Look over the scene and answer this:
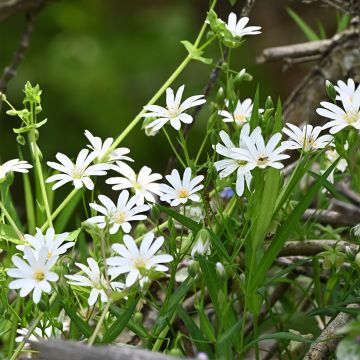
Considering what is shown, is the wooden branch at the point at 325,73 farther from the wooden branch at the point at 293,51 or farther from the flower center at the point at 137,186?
the flower center at the point at 137,186

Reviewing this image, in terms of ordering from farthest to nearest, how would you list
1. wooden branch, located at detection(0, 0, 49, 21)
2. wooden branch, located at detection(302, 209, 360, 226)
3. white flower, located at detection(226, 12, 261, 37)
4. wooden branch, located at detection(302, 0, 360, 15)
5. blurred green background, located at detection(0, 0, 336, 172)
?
blurred green background, located at detection(0, 0, 336, 172)
wooden branch, located at detection(0, 0, 49, 21)
wooden branch, located at detection(302, 0, 360, 15)
wooden branch, located at detection(302, 209, 360, 226)
white flower, located at detection(226, 12, 261, 37)

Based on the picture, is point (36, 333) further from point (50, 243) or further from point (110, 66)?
point (110, 66)

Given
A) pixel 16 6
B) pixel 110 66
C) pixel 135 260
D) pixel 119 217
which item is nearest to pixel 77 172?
pixel 119 217

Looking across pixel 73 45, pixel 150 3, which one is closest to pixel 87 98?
pixel 73 45

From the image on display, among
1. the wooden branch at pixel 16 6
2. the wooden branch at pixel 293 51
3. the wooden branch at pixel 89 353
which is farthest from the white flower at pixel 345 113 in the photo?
the wooden branch at pixel 16 6

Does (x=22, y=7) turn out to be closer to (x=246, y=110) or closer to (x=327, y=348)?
(x=246, y=110)

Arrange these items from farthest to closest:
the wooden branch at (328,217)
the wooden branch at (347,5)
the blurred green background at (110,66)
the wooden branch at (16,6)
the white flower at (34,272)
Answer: the blurred green background at (110,66) < the wooden branch at (16,6) < the wooden branch at (347,5) < the wooden branch at (328,217) < the white flower at (34,272)

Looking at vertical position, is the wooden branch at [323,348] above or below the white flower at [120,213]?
below

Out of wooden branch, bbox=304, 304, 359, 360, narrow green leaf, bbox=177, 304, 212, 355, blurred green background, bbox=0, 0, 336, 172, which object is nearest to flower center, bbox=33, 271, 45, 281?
narrow green leaf, bbox=177, 304, 212, 355

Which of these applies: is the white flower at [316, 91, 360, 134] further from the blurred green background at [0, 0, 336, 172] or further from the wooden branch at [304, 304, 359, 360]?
the blurred green background at [0, 0, 336, 172]
